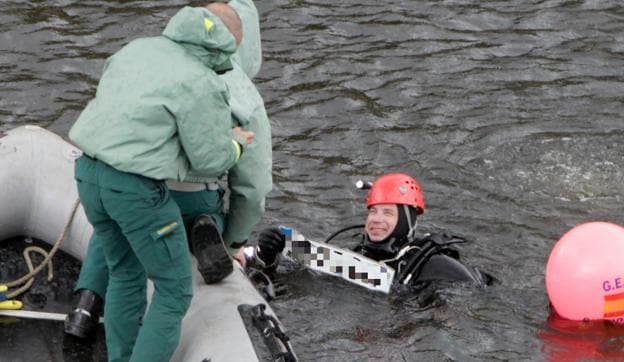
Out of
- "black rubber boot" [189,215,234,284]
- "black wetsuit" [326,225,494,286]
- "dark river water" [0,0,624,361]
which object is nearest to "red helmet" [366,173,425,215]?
"black wetsuit" [326,225,494,286]

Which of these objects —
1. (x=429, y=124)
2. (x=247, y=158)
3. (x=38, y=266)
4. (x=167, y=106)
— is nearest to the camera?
(x=167, y=106)

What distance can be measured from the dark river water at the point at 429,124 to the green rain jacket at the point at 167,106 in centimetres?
221

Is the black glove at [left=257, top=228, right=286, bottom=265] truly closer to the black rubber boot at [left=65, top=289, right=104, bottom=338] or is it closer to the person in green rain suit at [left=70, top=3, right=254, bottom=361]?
the black rubber boot at [left=65, top=289, right=104, bottom=338]

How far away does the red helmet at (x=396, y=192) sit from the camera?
7.76m

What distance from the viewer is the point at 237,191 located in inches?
236

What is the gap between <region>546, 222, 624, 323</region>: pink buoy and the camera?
22.7 ft

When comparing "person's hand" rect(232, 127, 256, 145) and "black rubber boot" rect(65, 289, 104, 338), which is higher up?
"person's hand" rect(232, 127, 256, 145)

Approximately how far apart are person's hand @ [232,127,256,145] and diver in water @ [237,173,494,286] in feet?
6.76

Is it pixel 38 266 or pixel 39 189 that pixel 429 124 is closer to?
pixel 39 189

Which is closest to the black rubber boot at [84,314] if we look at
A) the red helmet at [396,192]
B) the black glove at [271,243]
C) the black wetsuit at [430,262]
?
the black glove at [271,243]

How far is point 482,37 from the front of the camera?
37.6 feet

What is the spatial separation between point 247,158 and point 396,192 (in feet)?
7.07

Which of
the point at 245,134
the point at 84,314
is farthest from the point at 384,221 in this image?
the point at 245,134

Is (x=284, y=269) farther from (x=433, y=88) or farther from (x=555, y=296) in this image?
(x=433, y=88)
